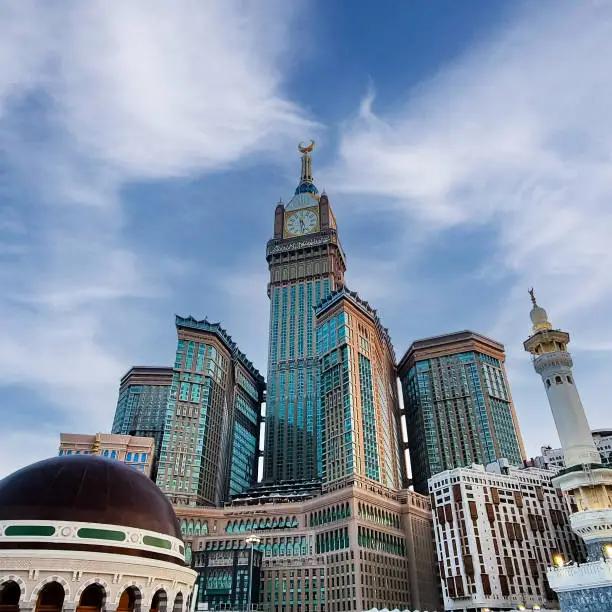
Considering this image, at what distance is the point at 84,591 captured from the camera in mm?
36750

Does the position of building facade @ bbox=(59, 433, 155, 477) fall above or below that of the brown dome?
above

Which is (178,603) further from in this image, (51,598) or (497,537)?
(497,537)

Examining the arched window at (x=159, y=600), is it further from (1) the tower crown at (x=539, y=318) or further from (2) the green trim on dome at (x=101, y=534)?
(1) the tower crown at (x=539, y=318)

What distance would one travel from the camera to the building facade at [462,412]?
17588 cm

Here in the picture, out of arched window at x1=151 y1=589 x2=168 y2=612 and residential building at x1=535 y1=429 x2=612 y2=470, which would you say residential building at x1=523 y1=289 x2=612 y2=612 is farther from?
residential building at x1=535 y1=429 x2=612 y2=470

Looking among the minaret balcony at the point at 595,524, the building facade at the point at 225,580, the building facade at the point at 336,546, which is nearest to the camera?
the minaret balcony at the point at 595,524

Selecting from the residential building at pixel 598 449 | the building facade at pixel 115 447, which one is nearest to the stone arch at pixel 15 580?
the building facade at pixel 115 447

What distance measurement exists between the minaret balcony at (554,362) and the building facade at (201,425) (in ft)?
374

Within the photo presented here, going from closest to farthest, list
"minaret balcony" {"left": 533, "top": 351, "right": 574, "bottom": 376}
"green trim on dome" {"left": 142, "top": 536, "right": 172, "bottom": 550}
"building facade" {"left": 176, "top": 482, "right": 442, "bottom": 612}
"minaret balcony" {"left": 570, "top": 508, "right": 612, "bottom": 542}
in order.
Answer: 1. "green trim on dome" {"left": 142, "top": 536, "right": 172, "bottom": 550}
2. "minaret balcony" {"left": 570, "top": 508, "right": 612, "bottom": 542}
3. "minaret balcony" {"left": 533, "top": 351, "right": 574, "bottom": 376}
4. "building facade" {"left": 176, "top": 482, "right": 442, "bottom": 612}

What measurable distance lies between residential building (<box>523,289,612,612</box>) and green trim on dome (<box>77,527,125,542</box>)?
4206 centimetres

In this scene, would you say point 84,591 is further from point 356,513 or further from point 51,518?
point 356,513

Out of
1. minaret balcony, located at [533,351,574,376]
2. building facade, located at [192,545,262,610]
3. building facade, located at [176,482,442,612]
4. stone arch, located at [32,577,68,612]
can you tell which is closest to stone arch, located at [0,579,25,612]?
stone arch, located at [32,577,68,612]

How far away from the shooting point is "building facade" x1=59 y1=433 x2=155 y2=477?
157875 millimetres

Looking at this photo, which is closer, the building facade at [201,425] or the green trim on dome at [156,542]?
the green trim on dome at [156,542]
